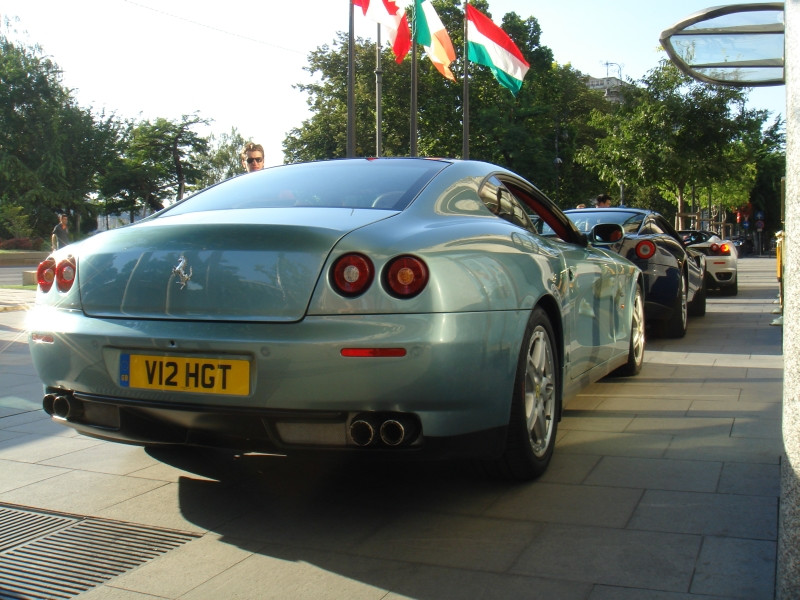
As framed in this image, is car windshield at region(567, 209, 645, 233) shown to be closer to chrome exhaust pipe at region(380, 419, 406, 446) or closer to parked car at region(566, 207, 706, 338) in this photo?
parked car at region(566, 207, 706, 338)

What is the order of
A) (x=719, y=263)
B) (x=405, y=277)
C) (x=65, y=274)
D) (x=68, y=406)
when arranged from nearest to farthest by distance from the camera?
1. (x=405, y=277)
2. (x=68, y=406)
3. (x=65, y=274)
4. (x=719, y=263)

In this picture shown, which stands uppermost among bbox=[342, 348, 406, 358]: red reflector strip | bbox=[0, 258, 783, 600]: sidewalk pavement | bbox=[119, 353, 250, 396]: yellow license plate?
bbox=[342, 348, 406, 358]: red reflector strip

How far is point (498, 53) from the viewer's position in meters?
23.4

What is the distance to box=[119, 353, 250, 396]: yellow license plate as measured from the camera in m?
3.24

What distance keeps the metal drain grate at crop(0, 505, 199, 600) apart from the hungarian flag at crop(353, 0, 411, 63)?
19.2 m

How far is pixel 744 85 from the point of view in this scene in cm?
402

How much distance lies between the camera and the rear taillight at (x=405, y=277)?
3.24 m


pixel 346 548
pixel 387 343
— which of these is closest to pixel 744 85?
pixel 387 343

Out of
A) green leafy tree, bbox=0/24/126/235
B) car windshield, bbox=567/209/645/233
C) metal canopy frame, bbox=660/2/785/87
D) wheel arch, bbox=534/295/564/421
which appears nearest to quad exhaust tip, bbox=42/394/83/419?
wheel arch, bbox=534/295/564/421

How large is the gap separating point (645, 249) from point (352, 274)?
21.4 ft

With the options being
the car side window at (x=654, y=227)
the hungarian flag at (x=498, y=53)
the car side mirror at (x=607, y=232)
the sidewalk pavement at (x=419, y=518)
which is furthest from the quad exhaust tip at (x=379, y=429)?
the hungarian flag at (x=498, y=53)

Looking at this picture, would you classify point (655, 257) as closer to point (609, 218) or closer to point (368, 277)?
point (609, 218)


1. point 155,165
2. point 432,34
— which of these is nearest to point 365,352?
point 432,34

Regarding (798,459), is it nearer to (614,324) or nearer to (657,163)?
(614,324)
